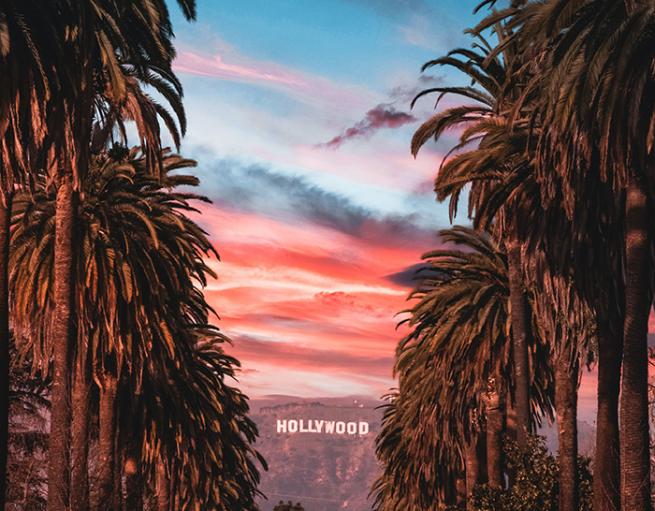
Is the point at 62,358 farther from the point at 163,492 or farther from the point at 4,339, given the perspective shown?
the point at 163,492

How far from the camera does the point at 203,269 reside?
38344 millimetres

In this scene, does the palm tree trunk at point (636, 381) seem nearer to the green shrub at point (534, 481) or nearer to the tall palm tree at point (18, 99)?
the green shrub at point (534, 481)

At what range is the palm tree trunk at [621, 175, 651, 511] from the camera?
69.4 ft

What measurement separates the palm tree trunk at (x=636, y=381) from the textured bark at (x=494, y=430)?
62.2 feet

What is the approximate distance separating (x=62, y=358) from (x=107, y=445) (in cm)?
1047

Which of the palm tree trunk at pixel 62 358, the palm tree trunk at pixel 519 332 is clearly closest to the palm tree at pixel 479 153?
the palm tree trunk at pixel 519 332

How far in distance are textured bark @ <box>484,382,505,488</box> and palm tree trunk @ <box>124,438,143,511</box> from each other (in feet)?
42.2

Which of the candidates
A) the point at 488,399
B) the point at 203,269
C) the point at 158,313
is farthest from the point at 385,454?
the point at 158,313

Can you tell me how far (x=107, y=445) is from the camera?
35125 millimetres

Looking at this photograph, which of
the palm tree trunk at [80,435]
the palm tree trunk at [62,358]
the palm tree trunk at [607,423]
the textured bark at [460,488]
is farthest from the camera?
the textured bark at [460,488]

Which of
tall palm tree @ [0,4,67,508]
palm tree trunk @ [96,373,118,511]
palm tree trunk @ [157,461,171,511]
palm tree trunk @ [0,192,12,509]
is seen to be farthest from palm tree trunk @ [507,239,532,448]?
palm tree trunk @ [157,461,171,511]

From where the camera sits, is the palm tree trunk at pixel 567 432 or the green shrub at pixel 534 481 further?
the green shrub at pixel 534 481

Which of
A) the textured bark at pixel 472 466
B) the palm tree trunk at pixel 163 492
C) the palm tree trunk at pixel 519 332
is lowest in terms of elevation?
the palm tree trunk at pixel 163 492

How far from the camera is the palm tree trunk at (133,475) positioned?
42.7 m
